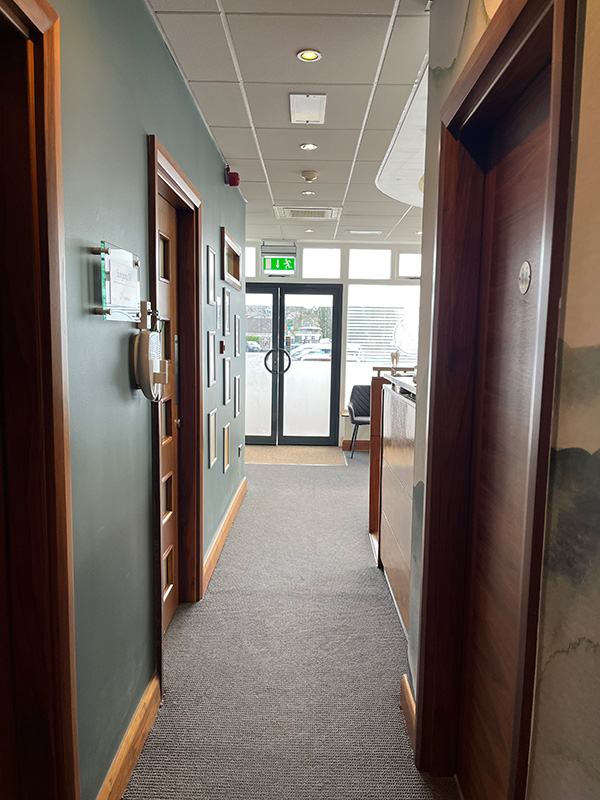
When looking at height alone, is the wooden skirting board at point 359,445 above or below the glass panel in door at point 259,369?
below

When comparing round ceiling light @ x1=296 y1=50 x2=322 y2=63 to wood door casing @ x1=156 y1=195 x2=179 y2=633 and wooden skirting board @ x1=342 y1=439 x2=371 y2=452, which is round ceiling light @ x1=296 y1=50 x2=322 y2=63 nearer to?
wood door casing @ x1=156 y1=195 x2=179 y2=633

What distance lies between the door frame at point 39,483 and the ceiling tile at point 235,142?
6.64 feet

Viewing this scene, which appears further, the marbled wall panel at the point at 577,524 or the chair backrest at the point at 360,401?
the chair backrest at the point at 360,401

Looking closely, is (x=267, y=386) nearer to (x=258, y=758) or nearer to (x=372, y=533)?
(x=372, y=533)

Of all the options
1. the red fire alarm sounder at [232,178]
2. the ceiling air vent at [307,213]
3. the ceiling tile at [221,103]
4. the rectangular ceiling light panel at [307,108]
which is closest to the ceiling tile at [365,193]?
the ceiling air vent at [307,213]

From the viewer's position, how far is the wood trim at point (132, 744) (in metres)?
1.51

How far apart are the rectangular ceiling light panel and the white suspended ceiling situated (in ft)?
0.11

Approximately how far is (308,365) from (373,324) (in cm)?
94

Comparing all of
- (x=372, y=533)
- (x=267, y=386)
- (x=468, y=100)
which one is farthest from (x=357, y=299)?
(x=468, y=100)

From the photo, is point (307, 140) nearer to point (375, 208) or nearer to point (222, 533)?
point (375, 208)

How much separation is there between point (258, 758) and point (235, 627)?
831 mm

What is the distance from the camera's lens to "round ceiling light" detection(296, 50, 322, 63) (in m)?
2.12

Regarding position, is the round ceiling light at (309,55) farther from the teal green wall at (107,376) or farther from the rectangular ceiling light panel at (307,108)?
the teal green wall at (107,376)

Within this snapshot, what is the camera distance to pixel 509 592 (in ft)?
4.24
